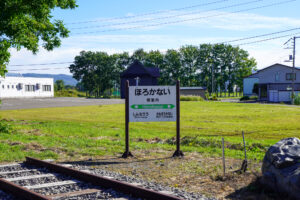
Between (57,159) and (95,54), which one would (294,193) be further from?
(95,54)

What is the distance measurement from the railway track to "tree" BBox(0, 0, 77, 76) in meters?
7.54

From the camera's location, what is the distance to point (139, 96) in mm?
10164

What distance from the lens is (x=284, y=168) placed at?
19.6ft

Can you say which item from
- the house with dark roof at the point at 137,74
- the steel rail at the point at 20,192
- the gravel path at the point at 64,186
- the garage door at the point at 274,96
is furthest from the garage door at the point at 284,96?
the steel rail at the point at 20,192

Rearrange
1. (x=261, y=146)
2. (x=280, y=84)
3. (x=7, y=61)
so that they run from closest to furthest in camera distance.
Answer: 1. (x=261, y=146)
2. (x=7, y=61)
3. (x=280, y=84)

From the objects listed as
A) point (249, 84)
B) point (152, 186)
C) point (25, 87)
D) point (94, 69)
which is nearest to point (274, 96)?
point (249, 84)

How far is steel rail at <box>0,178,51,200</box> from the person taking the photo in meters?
5.53

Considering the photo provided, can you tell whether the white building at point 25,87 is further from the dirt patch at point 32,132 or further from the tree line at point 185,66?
the dirt patch at point 32,132

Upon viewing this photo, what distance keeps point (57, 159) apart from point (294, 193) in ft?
21.9

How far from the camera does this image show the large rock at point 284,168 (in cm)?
555

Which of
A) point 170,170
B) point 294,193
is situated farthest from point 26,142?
point 294,193

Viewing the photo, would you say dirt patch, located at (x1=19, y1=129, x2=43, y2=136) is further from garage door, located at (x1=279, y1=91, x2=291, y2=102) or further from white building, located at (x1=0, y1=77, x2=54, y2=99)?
white building, located at (x1=0, y1=77, x2=54, y2=99)

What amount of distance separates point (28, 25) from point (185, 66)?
90.7m

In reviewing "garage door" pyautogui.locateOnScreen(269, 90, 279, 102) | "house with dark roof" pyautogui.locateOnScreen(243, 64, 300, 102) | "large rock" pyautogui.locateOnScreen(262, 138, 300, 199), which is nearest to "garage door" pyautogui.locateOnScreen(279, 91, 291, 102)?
"garage door" pyautogui.locateOnScreen(269, 90, 279, 102)
